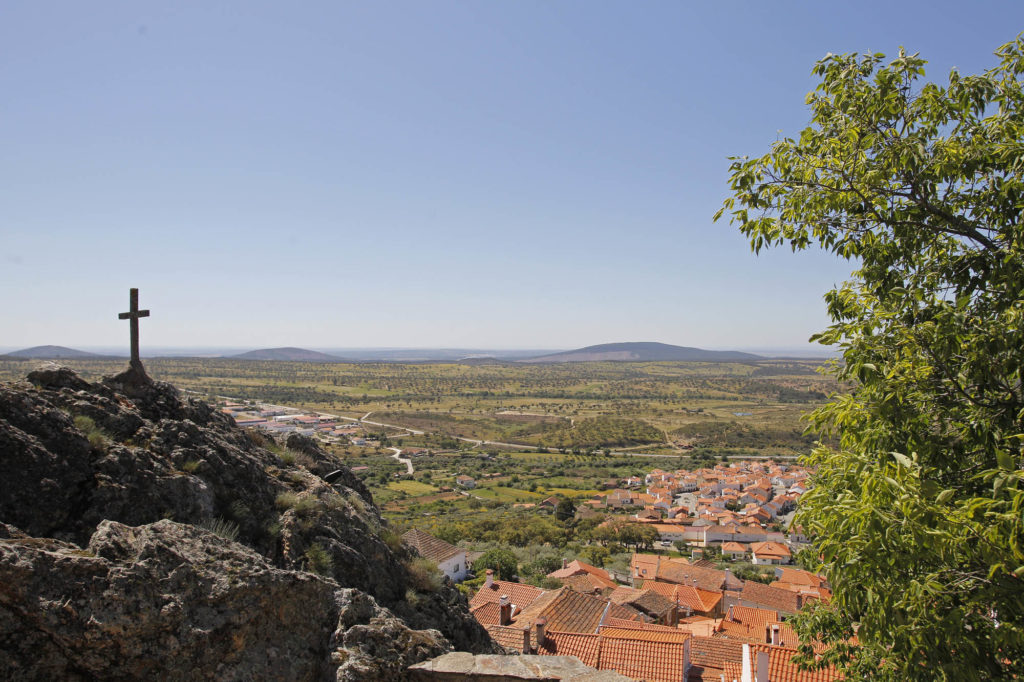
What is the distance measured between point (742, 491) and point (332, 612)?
256ft

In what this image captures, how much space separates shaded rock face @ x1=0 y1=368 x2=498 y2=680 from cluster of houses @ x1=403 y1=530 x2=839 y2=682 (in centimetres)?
358

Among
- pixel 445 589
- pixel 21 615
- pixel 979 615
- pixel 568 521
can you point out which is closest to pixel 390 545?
pixel 445 589

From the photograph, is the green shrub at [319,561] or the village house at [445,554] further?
the village house at [445,554]

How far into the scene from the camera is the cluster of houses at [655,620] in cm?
1413

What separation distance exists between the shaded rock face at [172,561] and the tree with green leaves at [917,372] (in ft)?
12.2

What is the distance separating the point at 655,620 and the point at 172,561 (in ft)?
78.5

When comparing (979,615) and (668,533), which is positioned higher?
(979,615)

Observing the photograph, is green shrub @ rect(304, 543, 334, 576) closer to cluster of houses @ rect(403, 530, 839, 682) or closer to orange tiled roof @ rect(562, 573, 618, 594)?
cluster of houses @ rect(403, 530, 839, 682)

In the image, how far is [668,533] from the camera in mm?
55156

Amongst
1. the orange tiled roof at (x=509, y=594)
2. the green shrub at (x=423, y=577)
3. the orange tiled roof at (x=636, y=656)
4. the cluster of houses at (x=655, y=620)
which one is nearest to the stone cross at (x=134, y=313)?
the green shrub at (x=423, y=577)

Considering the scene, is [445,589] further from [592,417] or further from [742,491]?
[592,417]

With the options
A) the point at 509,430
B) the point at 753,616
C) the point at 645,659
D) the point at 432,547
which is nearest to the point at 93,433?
the point at 645,659

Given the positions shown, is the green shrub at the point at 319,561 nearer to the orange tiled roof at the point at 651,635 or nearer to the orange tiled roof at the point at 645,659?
the orange tiled roof at the point at 645,659

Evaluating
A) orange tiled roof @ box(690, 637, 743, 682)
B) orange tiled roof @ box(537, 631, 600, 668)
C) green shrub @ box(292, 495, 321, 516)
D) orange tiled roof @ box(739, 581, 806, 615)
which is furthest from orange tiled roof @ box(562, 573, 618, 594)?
green shrub @ box(292, 495, 321, 516)
